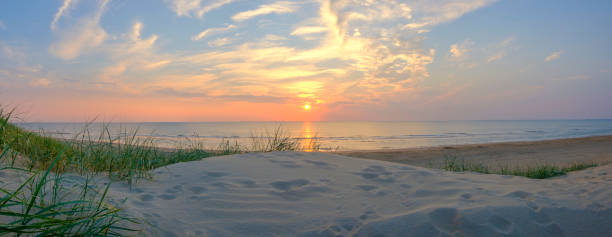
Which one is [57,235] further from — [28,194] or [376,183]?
[376,183]

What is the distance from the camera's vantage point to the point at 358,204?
2754mm

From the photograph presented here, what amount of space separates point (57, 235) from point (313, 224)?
5.04 ft

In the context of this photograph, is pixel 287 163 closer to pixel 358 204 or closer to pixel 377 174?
pixel 377 174

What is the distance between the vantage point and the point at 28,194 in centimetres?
210

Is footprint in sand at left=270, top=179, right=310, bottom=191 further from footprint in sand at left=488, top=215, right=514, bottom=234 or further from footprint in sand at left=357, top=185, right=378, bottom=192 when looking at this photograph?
footprint in sand at left=488, top=215, right=514, bottom=234

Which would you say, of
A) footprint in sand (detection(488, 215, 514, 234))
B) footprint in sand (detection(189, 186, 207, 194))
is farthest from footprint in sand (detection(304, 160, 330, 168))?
footprint in sand (detection(488, 215, 514, 234))

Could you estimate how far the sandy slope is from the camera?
7.22 ft

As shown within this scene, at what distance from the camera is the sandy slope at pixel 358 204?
86.6 inches

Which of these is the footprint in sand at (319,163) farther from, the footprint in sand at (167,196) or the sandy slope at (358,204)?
the footprint in sand at (167,196)

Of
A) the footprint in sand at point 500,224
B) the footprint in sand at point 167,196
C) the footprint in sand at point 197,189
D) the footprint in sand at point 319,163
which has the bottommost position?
the footprint in sand at point 500,224

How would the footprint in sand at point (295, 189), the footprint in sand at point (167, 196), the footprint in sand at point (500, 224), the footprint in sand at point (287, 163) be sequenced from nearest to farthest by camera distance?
the footprint in sand at point (500, 224) < the footprint in sand at point (167, 196) < the footprint in sand at point (295, 189) < the footprint in sand at point (287, 163)

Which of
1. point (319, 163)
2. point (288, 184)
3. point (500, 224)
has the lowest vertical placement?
point (500, 224)

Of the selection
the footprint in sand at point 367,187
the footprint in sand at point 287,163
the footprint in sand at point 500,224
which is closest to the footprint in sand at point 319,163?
the footprint in sand at point 287,163

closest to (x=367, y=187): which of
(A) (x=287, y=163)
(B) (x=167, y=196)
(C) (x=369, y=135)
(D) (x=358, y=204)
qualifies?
(D) (x=358, y=204)
